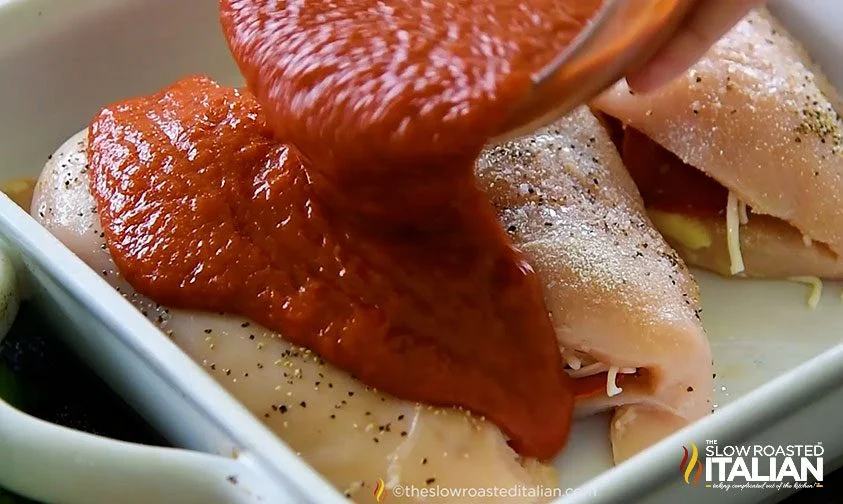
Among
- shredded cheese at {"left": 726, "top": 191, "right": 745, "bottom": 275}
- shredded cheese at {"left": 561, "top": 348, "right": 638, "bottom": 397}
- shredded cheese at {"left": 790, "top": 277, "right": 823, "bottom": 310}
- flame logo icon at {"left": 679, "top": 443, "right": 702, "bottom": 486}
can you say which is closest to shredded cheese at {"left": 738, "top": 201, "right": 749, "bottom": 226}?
shredded cheese at {"left": 726, "top": 191, "right": 745, "bottom": 275}

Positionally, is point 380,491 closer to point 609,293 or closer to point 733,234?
point 609,293

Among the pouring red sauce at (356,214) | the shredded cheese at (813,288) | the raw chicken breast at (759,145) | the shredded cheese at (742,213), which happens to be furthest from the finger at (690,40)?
the shredded cheese at (813,288)

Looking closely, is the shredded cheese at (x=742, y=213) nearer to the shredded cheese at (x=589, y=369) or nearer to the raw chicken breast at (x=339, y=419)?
the shredded cheese at (x=589, y=369)

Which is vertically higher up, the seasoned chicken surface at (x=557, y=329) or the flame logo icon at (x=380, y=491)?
the seasoned chicken surface at (x=557, y=329)

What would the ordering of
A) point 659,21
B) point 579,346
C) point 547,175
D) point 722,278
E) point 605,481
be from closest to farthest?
1. point 605,481
2. point 659,21
3. point 579,346
4. point 547,175
5. point 722,278

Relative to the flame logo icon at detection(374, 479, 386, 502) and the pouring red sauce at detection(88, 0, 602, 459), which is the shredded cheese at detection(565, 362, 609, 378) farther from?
the flame logo icon at detection(374, 479, 386, 502)

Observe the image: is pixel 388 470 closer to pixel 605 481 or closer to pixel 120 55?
pixel 605 481

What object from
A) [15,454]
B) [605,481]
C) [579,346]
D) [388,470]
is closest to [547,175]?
[579,346]
